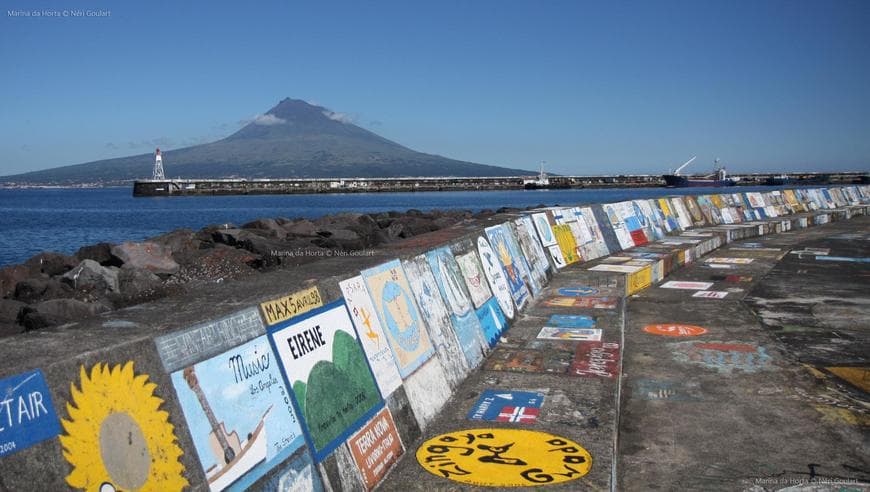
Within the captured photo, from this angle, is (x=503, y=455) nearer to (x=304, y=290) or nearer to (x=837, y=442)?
(x=304, y=290)

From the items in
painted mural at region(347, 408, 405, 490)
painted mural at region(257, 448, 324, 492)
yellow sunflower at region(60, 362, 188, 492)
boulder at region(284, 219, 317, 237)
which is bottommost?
boulder at region(284, 219, 317, 237)

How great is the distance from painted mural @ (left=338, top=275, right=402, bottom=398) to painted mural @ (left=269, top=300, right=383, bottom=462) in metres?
0.10

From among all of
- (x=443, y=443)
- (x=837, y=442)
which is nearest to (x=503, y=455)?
(x=443, y=443)

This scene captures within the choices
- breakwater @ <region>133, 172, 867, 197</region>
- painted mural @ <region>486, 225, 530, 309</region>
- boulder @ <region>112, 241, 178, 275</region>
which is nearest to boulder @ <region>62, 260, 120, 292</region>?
boulder @ <region>112, 241, 178, 275</region>

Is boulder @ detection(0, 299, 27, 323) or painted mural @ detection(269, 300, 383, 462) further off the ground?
painted mural @ detection(269, 300, 383, 462)

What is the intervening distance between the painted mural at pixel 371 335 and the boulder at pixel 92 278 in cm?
902

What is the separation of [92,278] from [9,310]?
3901 millimetres

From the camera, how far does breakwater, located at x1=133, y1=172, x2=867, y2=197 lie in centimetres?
13875

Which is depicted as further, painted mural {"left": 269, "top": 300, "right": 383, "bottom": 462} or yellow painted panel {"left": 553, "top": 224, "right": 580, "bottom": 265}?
yellow painted panel {"left": 553, "top": 224, "right": 580, "bottom": 265}

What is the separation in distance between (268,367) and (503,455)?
1.94 meters

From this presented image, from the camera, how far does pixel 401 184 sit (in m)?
149

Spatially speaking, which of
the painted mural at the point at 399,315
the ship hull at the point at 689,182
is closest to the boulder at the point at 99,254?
the painted mural at the point at 399,315

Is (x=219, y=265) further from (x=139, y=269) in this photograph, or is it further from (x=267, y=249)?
(x=139, y=269)

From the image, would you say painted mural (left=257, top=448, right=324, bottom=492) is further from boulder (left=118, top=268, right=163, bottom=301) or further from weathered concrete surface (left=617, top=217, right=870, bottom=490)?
boulder (left=118, top=268, right=163, bottom=301)
